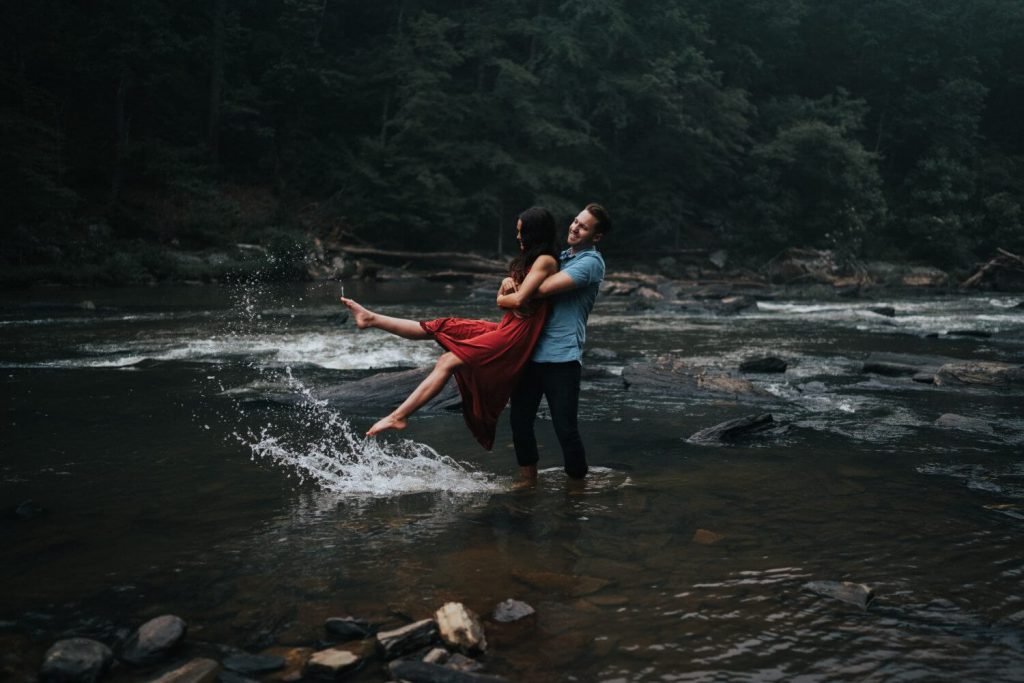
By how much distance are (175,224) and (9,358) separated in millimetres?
21431

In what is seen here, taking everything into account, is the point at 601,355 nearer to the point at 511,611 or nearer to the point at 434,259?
the point at 511,611

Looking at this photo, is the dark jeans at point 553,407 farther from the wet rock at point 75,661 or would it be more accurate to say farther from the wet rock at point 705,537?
the wet rock at point 75,661

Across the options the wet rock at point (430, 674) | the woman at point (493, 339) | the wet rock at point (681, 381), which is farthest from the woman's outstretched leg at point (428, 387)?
the wet rock at point (681, 381)

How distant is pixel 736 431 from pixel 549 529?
319 centimetres

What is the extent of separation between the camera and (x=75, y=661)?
3.05 m

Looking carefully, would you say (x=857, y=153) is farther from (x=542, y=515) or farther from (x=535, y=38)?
(x=542, y=515)

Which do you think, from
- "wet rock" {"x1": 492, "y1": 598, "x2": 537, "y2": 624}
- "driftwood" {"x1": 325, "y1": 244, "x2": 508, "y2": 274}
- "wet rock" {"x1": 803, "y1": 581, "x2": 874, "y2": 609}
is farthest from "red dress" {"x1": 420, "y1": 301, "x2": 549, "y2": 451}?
"driftwood" {"x1": 325, "y1": 244, "x2": 508, "y2": 274}

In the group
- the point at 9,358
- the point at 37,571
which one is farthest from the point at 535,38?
the point at 37,571

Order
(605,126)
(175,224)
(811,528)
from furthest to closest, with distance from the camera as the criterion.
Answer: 1. (605,126)
2. (175,224)
3. (811,528)

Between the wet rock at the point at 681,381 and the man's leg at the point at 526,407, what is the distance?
4.74 m

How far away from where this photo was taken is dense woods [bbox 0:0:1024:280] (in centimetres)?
3309

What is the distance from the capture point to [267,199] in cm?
3812

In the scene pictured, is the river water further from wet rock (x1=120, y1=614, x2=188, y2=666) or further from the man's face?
the man's face

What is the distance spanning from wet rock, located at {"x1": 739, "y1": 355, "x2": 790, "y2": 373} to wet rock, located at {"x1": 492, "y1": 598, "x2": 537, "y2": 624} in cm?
876
